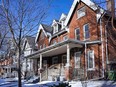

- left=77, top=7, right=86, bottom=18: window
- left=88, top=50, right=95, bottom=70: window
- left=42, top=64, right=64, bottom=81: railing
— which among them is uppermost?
left=77, top=7, right=86, bottom=18: window

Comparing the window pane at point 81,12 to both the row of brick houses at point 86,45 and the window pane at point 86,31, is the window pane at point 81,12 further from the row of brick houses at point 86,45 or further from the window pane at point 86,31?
the window pane at point 86,31

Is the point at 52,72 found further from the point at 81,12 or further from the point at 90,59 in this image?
the point at 81,12


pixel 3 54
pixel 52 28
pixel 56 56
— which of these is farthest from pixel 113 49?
pixel 52 28

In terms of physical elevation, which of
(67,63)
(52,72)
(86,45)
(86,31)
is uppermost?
(86,31)

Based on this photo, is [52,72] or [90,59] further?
[52,72]

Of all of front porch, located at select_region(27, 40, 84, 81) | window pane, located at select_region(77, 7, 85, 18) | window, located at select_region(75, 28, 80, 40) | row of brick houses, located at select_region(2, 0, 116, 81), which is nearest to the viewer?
row of brick houses, located at select_region(2, 0, 116, 81)

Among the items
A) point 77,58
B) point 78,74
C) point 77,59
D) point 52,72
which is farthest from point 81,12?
point 52,72

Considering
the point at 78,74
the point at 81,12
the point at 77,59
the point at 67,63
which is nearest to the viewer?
the point at 67,63

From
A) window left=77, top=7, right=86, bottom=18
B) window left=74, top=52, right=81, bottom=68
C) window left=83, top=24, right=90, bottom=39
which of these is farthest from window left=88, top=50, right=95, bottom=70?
window left=77, top=7, right=86, bottom=18

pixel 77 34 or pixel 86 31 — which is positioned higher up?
pixel 86 31

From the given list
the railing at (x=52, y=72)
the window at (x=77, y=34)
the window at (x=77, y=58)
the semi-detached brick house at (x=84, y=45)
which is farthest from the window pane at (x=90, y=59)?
the railing at (x=52, y=72)

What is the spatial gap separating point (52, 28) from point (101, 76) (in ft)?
50.9

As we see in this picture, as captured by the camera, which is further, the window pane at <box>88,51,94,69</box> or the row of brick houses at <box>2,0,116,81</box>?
the window pane at <box>88,51,94,69</box>

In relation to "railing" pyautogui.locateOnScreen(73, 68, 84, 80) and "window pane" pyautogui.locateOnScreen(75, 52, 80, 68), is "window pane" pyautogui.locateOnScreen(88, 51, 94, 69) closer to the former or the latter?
"railing" pyautogui.locateOnScreen(73, 68, 84, 80)
